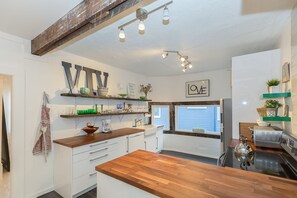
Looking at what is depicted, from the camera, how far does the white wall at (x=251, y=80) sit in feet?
7.78

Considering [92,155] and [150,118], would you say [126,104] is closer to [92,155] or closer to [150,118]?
[150,118]

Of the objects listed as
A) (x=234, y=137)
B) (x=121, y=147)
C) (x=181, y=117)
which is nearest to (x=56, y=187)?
(x=121, y=147)

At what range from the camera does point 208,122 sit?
4516mm

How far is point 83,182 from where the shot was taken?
2428mm

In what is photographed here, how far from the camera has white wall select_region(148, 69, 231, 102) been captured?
4160 millimetres

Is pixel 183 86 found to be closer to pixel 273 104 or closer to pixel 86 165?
pixel 273 104

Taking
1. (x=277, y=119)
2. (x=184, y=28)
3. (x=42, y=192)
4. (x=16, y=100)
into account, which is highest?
(x=184, y=28)

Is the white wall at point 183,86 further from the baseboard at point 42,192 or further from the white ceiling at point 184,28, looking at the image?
the baseboard at point 42,192

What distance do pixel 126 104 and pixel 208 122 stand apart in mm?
2454

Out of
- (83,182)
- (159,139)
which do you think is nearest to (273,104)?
(83,182)

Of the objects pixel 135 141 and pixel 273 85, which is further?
pixel 135 141

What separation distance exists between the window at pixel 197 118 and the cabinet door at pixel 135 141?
5.27ft

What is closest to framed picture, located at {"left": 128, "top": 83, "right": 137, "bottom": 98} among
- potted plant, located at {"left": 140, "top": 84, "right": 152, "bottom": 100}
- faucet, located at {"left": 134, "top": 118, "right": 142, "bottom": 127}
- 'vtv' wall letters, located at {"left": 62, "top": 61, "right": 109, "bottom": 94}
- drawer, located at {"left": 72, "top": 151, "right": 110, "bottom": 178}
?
potted plant, located at {"left": 140, "top": 84, "right": 152, "bottom": 100}

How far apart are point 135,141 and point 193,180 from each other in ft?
8.27
